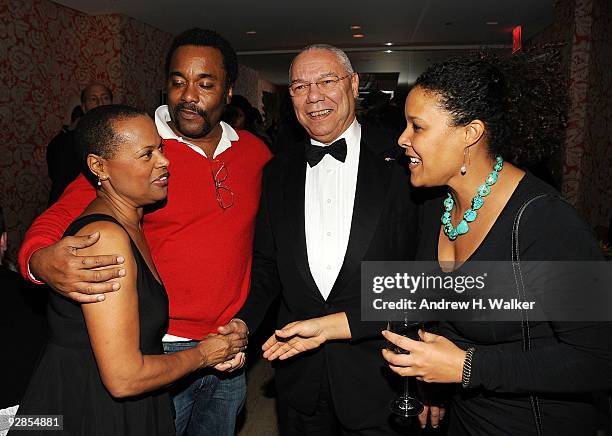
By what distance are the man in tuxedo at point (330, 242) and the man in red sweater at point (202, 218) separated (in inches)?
4.4

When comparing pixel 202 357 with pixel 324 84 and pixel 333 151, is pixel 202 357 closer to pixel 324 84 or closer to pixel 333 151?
pixel 333 151

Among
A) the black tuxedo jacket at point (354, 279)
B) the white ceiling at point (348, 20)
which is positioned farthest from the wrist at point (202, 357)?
the white ceiling at point (348, 20)

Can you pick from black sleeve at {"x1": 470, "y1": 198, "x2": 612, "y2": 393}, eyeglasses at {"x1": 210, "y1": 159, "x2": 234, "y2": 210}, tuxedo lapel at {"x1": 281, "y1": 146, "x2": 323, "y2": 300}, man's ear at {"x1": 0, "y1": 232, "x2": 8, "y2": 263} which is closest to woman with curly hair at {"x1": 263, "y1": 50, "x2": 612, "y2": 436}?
black sleeve at {"x1": 470, "y1": 198, "x2": 612, "y2": 393}

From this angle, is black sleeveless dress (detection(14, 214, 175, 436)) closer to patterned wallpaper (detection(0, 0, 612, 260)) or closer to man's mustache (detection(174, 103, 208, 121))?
man's mustache (detection(174, 103, 208, 121))

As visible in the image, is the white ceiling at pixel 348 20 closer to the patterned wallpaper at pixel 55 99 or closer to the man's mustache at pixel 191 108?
the patterned wallpaper at pixel 55 99

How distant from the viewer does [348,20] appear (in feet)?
29.5

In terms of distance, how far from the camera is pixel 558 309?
4.50 feet

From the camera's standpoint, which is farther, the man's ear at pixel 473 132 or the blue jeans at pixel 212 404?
the blue jeans at pixel 212 404

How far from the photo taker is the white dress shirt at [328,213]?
6.73 ft

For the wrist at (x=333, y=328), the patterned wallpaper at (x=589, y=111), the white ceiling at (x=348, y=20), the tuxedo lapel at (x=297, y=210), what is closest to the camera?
the wrist at (x=333, y=328)

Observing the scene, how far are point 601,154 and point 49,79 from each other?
7617mm

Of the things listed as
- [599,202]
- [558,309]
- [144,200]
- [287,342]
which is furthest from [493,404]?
[599,202]

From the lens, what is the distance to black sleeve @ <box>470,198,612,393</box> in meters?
1.37

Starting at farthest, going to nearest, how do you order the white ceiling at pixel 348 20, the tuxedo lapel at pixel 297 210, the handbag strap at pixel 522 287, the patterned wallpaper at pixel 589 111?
the white ceiling at pixel 348 20 → the patterned wallpaper at pixel 589 111 → the tuxedo lapel at pixel 297 210 → the handbag strap at pixel 522 287
